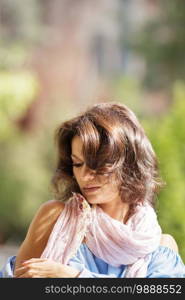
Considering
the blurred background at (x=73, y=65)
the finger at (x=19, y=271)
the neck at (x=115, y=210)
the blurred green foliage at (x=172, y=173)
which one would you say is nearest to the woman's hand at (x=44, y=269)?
the finger at (x=19, y=271)

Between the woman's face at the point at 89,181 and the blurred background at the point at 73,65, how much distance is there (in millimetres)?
3942

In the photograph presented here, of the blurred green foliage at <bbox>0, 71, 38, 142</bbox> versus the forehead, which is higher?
the forehead

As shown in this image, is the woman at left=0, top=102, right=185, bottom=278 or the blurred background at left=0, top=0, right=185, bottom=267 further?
the blurred background at left=0, top=0, right=185, bottom=267

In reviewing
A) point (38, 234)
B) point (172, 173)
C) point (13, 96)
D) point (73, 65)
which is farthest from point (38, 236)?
point (73, 65)

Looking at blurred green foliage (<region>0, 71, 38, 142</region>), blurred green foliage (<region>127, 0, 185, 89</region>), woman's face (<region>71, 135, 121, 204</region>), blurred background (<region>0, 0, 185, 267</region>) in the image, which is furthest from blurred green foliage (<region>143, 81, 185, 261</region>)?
blurred green foliage (<region>127, 0, 185, 89</region>)

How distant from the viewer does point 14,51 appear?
6.12m

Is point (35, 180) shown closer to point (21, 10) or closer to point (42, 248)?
point (21, 10)

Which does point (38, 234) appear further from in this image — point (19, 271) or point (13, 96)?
point (13, 96)

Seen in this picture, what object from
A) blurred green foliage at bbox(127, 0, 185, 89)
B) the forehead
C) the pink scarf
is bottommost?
blurred green foliage at bbox(127, 0, 185, 89)

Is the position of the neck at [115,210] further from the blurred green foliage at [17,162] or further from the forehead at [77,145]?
the blurred green foliage at [17,162]

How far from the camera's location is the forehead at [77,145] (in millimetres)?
1283

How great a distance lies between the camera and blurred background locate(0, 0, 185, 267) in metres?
5.71

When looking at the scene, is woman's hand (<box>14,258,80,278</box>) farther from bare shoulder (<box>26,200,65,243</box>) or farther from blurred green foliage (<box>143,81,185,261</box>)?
blurred green foliage (<box>143,81,185,261</box>)

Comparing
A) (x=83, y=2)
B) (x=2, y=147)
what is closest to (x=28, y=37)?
(x=83, y=2)
